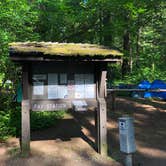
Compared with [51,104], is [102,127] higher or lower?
lower

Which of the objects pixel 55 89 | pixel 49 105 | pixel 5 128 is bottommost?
pixel 5 128

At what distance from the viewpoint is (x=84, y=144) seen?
856 centimetres

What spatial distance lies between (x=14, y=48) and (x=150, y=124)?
18.4 ft

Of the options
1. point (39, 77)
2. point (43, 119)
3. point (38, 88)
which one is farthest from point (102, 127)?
point (43, 119)

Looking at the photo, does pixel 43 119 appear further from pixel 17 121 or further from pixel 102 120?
pixel 102 120

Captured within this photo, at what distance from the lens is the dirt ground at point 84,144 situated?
742cm

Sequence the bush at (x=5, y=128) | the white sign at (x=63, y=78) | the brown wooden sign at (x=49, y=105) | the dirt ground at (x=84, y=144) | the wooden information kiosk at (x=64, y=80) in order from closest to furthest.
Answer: the dirt ground at (x=84, y=144) → the wooden information kiosk at (x=64, y=80) → the brown wooden sign at (x=49, y=105) → the white sign at (x=63, y=78) → the bush at (x=5, y=128)

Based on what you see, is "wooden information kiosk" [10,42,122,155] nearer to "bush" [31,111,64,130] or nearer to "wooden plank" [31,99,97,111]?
"wooden plank" [31,99,97,111]

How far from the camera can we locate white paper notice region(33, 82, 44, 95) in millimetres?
7828

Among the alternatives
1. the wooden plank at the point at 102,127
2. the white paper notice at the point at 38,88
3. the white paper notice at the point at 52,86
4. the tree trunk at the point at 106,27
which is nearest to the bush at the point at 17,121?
the white paper notice at the point at 38,88

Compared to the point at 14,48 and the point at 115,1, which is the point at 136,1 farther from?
the point at 14,48

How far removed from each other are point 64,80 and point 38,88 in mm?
678

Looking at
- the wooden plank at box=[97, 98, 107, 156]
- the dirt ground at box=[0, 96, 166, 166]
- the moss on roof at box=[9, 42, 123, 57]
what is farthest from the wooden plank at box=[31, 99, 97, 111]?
the moss on roof at box=[9, 42, 123, 57]

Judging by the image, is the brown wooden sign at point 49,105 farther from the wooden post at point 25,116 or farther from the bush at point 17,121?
the bush at point 17,121
